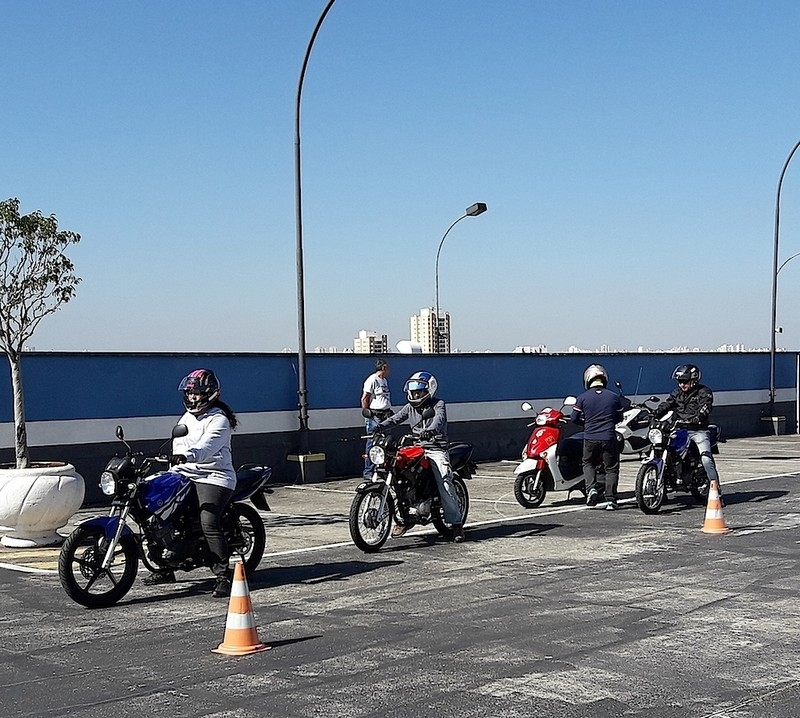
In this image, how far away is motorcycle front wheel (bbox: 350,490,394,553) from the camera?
35.1 feet

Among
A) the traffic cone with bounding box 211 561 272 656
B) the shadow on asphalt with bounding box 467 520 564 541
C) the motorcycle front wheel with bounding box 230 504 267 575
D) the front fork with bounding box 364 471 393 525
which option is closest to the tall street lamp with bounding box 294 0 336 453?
the shadow on asphalt with bounding box 467 520 564 541

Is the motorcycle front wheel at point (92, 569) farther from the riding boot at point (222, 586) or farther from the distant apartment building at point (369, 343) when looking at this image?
the distant apartment building at point (369, 343)

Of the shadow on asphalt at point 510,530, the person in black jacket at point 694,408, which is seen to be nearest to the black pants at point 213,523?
the shadow on asphalt at point 510,530

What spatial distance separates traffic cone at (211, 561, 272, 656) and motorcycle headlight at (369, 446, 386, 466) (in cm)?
402

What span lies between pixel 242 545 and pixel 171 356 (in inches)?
349

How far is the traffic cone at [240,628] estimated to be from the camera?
22.2 ft

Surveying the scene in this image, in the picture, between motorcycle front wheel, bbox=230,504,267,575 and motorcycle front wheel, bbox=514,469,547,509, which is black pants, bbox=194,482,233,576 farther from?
motorcycle front wheel, bbox=514,469,547,509

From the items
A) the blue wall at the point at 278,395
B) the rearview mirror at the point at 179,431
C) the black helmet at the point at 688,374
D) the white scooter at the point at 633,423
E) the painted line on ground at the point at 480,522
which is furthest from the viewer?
the blue wall at the point at 278,395

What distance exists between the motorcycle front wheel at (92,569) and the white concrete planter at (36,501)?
9.03 feet

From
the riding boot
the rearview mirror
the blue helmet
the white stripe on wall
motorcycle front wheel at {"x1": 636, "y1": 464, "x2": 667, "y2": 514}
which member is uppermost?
the blue helmet


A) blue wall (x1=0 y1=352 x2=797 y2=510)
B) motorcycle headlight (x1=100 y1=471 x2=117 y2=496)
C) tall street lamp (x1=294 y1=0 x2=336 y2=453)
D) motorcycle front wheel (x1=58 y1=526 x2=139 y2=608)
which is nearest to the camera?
motorcycle front wheel (x1=58 y1=526 x2=139 y2=608)

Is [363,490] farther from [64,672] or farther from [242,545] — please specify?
[64,672]

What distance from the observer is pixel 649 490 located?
1373 cm

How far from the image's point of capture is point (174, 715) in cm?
554
